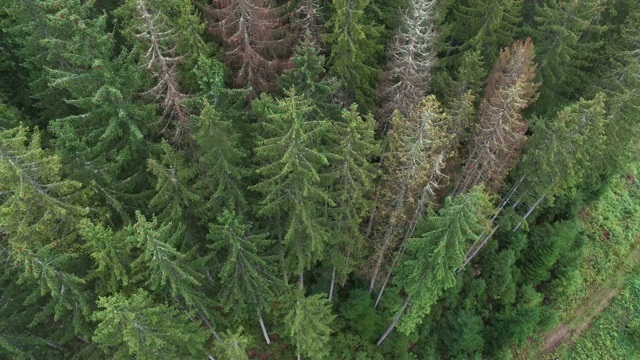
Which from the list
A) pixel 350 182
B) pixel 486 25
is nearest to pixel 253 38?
pixel 350 182

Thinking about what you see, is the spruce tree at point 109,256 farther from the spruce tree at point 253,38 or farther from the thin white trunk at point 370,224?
the thin white trunk at point 370,224

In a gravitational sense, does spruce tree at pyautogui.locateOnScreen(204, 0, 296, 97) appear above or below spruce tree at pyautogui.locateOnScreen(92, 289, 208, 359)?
above

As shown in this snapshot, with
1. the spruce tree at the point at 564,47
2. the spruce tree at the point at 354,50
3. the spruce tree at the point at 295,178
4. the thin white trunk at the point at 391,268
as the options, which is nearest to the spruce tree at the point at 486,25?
the spruce tree at the point at 564,47

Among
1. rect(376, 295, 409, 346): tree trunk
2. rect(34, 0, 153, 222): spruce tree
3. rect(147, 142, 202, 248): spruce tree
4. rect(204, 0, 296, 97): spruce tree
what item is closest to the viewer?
rect(147, 142, 202, 248): spruce tree

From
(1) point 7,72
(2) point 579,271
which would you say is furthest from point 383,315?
(1) point 7,72

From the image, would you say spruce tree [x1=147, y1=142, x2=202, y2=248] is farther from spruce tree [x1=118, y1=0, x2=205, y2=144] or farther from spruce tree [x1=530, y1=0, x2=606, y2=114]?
spruce tree [x1=530, y1=0, x2=606, y2=114]

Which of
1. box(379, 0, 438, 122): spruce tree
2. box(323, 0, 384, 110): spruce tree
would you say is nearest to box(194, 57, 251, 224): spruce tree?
box(323, 0, 384, 110): spruce tree
